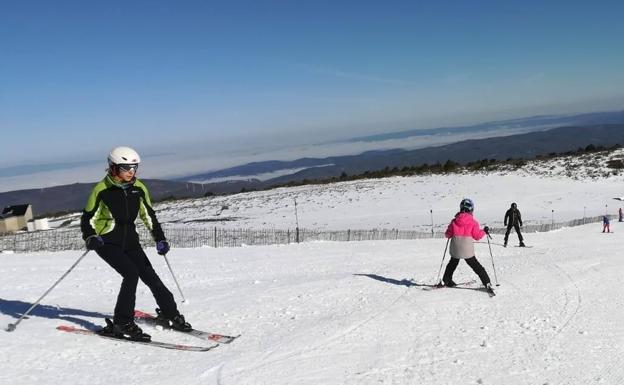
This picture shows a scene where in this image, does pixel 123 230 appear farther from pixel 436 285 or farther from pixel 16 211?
pixel 16 211

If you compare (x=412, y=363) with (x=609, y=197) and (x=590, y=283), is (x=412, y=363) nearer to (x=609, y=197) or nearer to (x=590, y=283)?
(x=590, y=283)

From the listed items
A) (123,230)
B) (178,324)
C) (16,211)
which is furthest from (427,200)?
(16,211)

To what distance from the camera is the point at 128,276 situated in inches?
256

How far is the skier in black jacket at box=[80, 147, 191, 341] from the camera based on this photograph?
6281 mm

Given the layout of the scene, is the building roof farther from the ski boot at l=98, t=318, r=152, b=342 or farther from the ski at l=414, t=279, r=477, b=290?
the ski boot at l=98, t=318, r=152, b=342

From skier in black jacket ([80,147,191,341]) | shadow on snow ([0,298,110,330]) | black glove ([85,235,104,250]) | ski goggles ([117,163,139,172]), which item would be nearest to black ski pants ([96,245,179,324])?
skier in black jacket ([80,147,191,341])

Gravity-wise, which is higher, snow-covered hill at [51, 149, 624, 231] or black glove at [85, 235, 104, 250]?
black glove at [85, 235, 104, 250]

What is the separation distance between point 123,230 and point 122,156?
0.94 meters

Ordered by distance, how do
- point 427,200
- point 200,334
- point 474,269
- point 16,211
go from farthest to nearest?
point 16,211 → point 427,200 → point 474,269 → point 200,334

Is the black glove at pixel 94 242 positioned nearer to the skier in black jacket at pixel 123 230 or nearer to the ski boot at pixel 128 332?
the skier in black jacket at pixel 123 230

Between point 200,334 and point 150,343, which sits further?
point 200,334

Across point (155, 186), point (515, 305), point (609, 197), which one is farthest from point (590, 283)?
point (155, 186)

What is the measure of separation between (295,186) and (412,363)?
64.9 metres

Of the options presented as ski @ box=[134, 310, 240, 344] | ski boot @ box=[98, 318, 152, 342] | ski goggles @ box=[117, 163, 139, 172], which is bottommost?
ski @ box=[134, 310, 240, 344]
